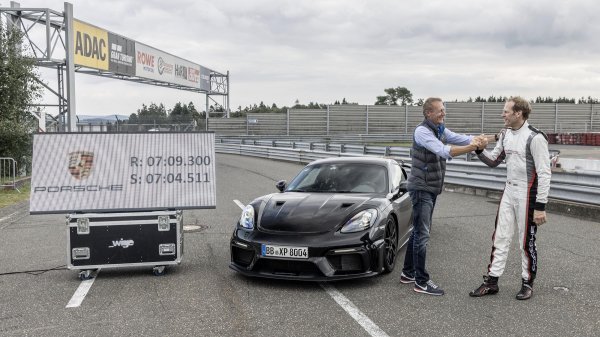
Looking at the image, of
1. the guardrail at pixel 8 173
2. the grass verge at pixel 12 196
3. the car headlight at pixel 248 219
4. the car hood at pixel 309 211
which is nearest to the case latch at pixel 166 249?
the car headlight at pixel 248 219

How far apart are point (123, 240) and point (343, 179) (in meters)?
2.66

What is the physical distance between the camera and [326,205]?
5.59 metres

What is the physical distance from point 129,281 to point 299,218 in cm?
194

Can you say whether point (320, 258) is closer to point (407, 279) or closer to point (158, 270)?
point (407, 279)

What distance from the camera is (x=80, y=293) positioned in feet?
16.7

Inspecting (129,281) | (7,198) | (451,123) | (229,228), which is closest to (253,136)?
(451,123)

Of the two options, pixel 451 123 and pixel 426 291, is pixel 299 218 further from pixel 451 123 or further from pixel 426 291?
pixel 451 123

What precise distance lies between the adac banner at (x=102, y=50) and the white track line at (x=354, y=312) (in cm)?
2206

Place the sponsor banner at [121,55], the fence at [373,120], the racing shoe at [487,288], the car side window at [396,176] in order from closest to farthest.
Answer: the racing shoe at [487,288]
the car side window at [396,176]
the sponsor banner at [121,55]
the fence at [373,120]

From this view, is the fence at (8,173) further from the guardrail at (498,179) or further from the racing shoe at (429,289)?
the racing shoe at (429,289)

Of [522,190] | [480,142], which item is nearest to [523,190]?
[522,190]

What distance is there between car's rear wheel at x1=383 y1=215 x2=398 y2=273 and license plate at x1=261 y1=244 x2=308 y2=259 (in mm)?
948

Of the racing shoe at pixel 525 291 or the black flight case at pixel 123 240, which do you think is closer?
the racing shoe at pixel 525 291

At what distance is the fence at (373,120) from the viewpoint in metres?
46.7
